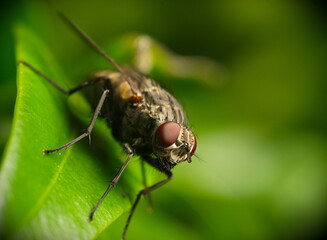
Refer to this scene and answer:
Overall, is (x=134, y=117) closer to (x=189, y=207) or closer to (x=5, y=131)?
(x=5, y=131)

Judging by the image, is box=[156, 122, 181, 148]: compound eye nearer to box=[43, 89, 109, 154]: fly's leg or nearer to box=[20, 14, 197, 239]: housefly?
box=[20, 14, 197, 239]: housefly

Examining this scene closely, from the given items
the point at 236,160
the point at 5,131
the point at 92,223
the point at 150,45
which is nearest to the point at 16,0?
the point at 150,45

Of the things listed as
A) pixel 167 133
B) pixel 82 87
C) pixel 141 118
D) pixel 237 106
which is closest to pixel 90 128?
pixel 141 118

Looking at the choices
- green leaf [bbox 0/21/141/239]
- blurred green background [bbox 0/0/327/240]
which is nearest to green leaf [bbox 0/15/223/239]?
green leaf [bbox 0/21/141/239]

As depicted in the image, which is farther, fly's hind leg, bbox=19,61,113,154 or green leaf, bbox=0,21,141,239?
fly's hind leg, bbox=19,61,113,154

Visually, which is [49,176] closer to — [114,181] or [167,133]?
[114,181]

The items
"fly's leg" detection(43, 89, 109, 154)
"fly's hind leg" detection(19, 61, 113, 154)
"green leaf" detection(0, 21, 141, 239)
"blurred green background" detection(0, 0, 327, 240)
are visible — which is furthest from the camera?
"blurred green background" detection(0, 0, 327, 240)

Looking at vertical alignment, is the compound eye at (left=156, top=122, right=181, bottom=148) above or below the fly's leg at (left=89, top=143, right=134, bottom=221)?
above

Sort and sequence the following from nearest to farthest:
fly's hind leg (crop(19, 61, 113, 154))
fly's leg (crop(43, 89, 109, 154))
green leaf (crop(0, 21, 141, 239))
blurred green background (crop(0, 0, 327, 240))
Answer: green leaf (crop(0, 21, 141, 239))
fly's leg (crop(43, 89, 109, 154))
fly's hind leg (crop(19, 61, 113, 154))
blurred green background (crop(0, 0, 327, 240))

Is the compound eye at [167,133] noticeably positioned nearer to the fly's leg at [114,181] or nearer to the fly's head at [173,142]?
the fly's head at [173,142]
